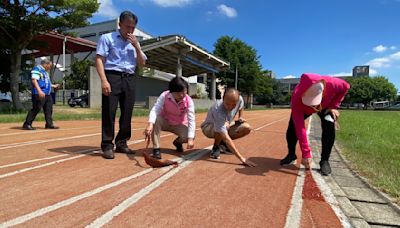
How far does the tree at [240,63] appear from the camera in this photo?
53125 mm

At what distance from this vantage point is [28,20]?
15.9m

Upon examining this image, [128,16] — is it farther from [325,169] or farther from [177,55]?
[177,55]

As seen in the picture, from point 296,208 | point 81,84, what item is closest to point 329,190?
point 296,208

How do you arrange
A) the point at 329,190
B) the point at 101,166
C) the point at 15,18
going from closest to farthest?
the point at 329,190, the point at 101,166, the point at 15,18

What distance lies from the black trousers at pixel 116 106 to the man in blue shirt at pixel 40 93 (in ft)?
13.4

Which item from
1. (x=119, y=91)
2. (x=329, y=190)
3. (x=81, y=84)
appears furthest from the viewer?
(x=81, y=84)

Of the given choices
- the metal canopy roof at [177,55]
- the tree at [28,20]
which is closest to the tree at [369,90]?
the metal canopy roof at [177,55]

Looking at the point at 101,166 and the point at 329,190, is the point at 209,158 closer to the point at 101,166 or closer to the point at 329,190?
the point at 101,166

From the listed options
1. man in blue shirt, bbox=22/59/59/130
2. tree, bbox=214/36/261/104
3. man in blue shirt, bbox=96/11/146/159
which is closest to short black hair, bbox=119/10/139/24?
man in blue shirt, bbox=96/11/146/159

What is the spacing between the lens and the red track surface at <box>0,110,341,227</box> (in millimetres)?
2779

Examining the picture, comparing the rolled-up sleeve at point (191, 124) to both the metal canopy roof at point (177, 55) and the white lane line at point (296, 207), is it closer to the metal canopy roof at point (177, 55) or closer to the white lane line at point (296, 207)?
the white lane line at point (296, 207)

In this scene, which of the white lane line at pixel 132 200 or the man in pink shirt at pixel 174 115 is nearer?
the white lane line at pixel 132 200

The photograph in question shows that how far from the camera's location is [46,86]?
885 centimetres

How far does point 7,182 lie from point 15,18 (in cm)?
1454
